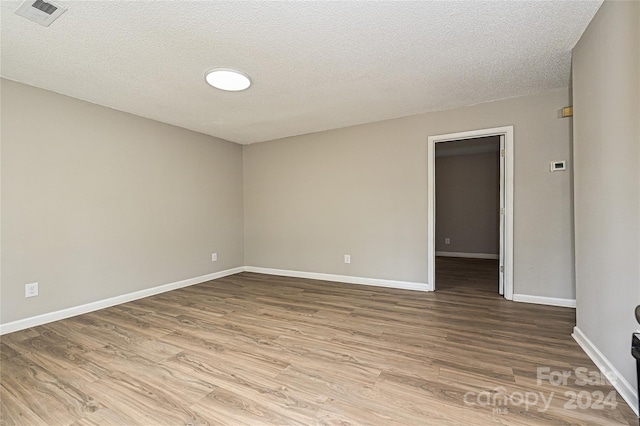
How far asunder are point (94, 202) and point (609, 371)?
4.54 meters

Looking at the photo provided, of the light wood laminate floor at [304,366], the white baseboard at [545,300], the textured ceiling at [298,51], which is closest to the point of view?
the light wood laminate floor at [304,366]

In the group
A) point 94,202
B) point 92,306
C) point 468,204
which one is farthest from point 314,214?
point 468,204

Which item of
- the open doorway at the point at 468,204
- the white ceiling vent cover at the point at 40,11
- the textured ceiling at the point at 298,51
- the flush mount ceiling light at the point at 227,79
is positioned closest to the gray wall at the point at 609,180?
the textured ceiling at the point at 298,51

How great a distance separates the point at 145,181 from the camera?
360cm

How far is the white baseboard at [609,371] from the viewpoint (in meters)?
1.44

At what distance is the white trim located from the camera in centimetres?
373

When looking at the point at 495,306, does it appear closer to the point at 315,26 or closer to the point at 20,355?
A: the point at 315,26

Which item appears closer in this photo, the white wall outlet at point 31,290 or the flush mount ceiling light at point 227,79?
the flush mount ceiling light at point 227,79

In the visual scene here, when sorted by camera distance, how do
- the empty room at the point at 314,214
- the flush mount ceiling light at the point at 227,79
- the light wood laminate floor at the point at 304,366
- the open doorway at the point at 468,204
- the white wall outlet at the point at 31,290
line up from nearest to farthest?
the light wood laminate floor at the point at 304,366
the empty room at the point at 314,214
the flush mount ceiling light at the point at 227,79
the white wall outlet at the point at 31,290
the open doorway at the point at 468,204

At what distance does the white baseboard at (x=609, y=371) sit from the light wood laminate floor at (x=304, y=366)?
0.05 metres

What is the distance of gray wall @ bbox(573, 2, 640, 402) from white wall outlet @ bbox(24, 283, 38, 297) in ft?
14.5

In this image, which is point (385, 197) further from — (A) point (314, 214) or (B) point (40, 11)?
(B) point (40, 11)

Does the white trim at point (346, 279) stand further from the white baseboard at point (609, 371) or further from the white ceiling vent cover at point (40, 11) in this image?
the white ceiling vent cover at point (40, 11)

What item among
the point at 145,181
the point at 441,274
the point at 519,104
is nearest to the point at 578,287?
the point at 519,104
